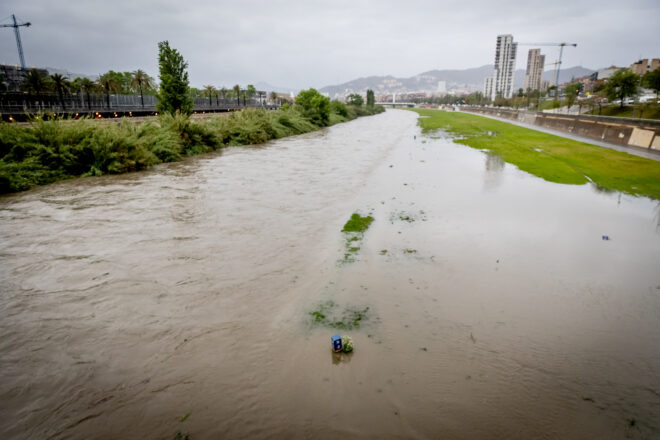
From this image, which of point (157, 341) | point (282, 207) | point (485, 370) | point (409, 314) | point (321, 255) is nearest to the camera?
point (485, 370)

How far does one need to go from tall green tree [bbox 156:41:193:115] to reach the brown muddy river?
22.6 meters

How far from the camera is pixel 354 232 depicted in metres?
10.0

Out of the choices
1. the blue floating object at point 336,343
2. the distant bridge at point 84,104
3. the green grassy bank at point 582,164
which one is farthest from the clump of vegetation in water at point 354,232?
the distant bridge at point 84,104

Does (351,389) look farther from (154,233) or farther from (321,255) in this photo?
(154,233)

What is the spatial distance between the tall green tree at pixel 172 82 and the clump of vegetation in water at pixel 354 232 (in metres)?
26.4

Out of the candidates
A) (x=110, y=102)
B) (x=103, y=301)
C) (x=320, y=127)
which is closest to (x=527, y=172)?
(x=103, y=301)

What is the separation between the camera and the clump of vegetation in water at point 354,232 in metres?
8.57

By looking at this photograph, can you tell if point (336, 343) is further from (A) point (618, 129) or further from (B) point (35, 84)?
(B) point (35, 84)

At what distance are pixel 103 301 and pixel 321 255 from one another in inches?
173

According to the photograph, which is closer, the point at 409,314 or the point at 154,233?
the point at 409,314

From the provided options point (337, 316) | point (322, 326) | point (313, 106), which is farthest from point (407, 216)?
point (313, 106)

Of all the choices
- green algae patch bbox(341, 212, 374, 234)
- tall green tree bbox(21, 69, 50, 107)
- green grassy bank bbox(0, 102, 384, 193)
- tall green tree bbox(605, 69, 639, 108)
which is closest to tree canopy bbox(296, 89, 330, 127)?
green grassy bank bbox(0, 102, 384, 193)

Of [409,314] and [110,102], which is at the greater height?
[110,102]

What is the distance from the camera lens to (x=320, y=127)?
2226 inches
